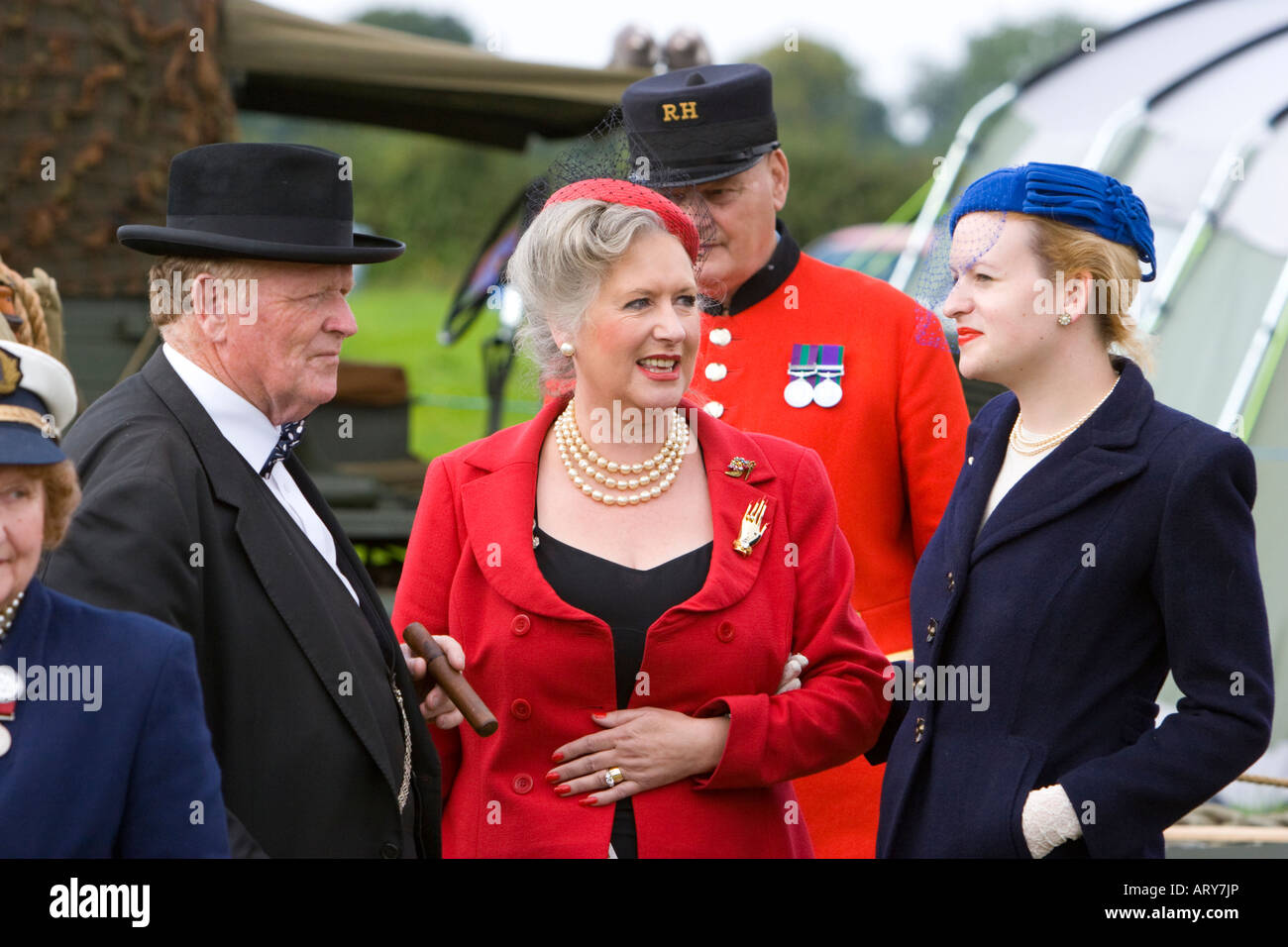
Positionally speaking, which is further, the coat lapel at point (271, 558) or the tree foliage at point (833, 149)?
the tree foliage at point (833, 149)

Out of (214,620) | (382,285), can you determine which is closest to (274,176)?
(214,620)

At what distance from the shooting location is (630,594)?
279 centimetres

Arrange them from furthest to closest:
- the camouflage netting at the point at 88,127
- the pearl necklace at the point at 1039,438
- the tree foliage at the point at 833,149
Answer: the tree foliage at the point at 833,149 < the camouflage netting at the point at 88,127 < the pearl necklace at the point at 1039,438

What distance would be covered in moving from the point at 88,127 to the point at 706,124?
5155 mm

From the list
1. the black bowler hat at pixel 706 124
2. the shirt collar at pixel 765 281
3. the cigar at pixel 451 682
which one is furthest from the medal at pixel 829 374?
the cigar at pixel 451 682

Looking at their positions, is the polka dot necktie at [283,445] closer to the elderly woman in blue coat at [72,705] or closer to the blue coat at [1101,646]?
the elderly woman in blue coat at [72,705]

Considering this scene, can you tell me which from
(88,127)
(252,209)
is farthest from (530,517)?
(88,127)

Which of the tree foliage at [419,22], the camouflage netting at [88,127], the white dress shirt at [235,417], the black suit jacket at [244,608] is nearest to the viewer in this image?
the black suit jacket at [244,608]

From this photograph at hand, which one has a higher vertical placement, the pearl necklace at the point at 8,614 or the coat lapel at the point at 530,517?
the coat lapel at the point at 530,517

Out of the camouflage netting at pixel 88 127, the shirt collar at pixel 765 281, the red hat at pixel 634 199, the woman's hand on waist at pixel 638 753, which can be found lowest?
the woman's hand on waist at pixel 638 753

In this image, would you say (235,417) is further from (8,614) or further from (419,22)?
(419,22)

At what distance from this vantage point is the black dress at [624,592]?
2750 mm

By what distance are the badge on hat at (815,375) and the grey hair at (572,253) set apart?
78cm
